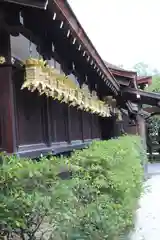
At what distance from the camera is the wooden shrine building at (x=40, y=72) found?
480 centimetres

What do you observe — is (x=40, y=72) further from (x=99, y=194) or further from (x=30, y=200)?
(x=30, y=200)

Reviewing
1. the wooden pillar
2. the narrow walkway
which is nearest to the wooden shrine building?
the wooden pillar

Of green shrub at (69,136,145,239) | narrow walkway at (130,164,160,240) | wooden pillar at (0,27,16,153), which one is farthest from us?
narrow walkway at (130,164,160,240)

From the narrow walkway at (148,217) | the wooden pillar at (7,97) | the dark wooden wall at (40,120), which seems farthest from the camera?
the narrow walkway at (148,217)

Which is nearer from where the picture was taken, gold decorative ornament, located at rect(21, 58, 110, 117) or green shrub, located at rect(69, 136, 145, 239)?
green shrub, located at rect(69, 136, 145, 239)

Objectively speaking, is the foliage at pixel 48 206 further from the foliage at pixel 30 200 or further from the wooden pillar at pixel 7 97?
the wooden pillar at pixel 7 97

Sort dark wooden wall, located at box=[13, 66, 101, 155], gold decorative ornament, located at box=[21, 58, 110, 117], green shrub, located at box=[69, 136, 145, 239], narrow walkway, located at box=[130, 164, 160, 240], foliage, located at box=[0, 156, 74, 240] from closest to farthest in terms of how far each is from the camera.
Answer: foliage, located at box=[0, 156, 74, 240] → green shrub, located at box=[69, 136, 145, 239] → gold decorative ornament, located at box=[21, 58, 110, 117] → dark wooden wall, located at box=[13, 66, 101, 155] → narrow walkway, located at box=[130, 164, 160, 240]

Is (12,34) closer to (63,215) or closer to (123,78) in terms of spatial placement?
(63,215)

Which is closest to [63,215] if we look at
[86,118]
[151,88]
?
[86,118]

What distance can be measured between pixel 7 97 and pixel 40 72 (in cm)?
62

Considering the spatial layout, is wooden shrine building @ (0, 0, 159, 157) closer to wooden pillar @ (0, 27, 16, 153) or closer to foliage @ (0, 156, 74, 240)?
wooden pillar @ (0, 27, 16, 153)

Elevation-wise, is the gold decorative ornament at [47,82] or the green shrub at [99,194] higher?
the gold decorative ornament at [47,82]

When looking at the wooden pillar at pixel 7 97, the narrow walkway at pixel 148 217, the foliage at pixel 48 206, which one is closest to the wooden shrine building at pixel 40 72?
the wooden pillar at pixel 7 97

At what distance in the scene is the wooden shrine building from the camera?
4.80 metres
